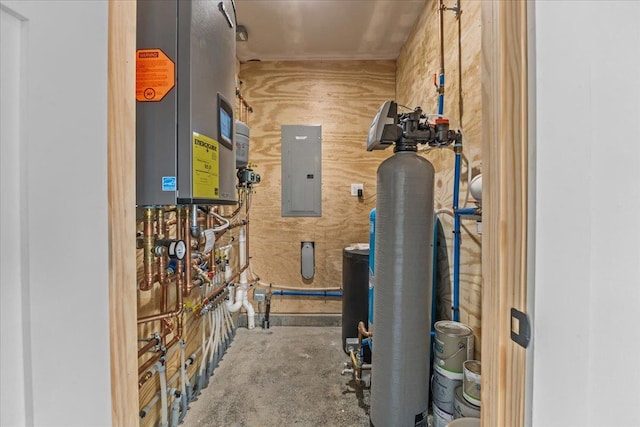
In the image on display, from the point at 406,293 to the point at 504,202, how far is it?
1033 mm

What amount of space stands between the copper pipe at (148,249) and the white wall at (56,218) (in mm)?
815

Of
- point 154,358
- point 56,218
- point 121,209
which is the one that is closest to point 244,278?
point 154,358

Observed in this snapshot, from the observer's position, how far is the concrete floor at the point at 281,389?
1.68m

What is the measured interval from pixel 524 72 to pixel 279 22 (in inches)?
95.4

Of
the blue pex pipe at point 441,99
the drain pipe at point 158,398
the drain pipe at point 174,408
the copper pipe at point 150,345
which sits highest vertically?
the blue pex pipe at point 441,99

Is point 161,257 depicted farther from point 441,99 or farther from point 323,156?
point 323,156

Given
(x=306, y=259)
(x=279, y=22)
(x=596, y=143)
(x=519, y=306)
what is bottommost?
(x=306, y=259)

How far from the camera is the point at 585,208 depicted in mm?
429

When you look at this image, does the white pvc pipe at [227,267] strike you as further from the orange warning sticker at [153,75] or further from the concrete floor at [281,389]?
the orange warning sticker at [153,75]

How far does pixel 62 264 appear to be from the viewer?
38 centimetres

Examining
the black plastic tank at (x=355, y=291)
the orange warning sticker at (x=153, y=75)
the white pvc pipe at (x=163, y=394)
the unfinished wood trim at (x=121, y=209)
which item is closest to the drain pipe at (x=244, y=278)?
the black plastic tank at (x=355, y=291)

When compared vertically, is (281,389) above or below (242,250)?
below

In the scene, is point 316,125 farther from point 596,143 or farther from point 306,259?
point 596,143

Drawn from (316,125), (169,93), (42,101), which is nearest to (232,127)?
(169,93)
